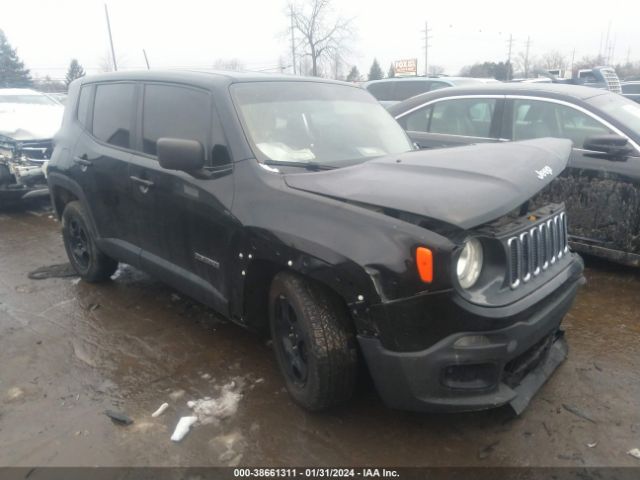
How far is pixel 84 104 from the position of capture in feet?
15.1

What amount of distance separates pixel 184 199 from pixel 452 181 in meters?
1.72

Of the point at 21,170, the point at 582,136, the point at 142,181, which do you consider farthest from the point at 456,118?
the point at 21,170

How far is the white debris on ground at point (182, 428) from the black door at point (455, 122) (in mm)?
3659

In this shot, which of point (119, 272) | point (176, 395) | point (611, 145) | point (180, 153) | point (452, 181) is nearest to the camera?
point (452, 181)

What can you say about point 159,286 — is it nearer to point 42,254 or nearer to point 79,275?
point 79,275

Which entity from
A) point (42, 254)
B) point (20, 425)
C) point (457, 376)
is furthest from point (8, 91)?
point (457, 376)

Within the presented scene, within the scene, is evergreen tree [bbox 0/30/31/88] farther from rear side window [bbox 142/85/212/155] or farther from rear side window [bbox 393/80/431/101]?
rear side window [bbox 142/85/212/155]

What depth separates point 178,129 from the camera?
3543 millimetres

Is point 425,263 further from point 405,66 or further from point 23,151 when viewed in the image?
point 405,66

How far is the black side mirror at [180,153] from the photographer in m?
2.98

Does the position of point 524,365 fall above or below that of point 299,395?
above

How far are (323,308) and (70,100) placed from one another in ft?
11.6

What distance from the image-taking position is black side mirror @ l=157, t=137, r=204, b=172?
2.98 m

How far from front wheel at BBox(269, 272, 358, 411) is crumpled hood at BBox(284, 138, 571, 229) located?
20.5 inches
